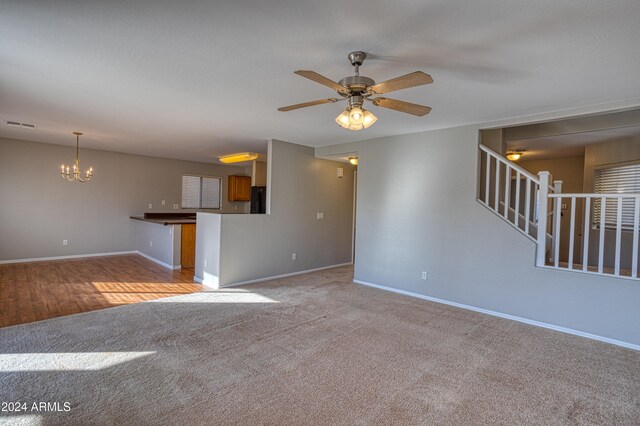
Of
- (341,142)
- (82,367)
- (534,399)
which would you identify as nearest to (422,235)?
(341,142)

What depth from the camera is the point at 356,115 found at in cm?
236

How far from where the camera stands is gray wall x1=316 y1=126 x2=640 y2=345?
3414 millimetres

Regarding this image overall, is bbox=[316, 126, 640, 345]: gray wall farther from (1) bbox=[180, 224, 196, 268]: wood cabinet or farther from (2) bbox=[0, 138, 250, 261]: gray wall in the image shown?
(2) bbox=[0, 138, 250, 261]: gray wall

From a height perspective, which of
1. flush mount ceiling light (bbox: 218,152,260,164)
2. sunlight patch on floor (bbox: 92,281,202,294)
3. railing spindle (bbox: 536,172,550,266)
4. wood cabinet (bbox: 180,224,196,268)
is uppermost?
flush mount ceiling light (bbox: 218,152,260,164)

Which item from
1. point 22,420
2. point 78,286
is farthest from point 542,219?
point 78,286

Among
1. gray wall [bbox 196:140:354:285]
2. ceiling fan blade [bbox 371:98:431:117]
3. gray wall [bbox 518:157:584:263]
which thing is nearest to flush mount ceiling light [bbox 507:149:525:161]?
gray wall [bbox 518:157:584:263]

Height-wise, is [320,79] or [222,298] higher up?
[320,79]

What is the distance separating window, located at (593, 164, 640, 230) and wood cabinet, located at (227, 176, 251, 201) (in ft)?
26.3

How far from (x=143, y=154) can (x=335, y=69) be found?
673cm

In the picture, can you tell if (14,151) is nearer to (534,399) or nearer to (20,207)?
(20,207)

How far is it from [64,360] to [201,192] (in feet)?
22.6

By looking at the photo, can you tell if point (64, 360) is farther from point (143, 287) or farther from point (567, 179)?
point (567, 179)

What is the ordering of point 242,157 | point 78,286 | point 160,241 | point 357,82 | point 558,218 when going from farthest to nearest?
point 160,241 → point 242,157 → point 78,286 → point 558,218 → point 357,82

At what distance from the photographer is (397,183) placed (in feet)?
16.4
